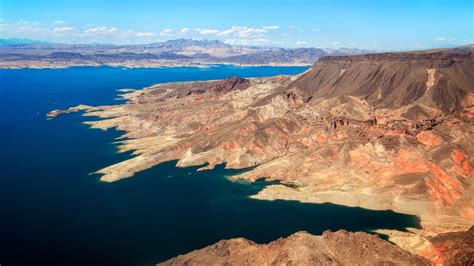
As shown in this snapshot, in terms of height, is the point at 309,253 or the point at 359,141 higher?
the point at 359,141

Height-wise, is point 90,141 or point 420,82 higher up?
point 420,82

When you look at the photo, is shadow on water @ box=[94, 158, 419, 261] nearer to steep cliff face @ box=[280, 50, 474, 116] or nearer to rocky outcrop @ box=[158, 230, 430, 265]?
rocky outcrop @ box=[158, 230, 430, 265]

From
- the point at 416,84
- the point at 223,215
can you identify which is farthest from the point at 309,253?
the point at 416,84

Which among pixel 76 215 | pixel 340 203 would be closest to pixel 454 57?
pixel 340 203

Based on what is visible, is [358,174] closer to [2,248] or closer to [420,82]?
[420,82]

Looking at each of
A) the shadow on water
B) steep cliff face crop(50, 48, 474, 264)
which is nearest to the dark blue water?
the shadow on water

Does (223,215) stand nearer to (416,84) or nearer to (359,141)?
(359,141)
